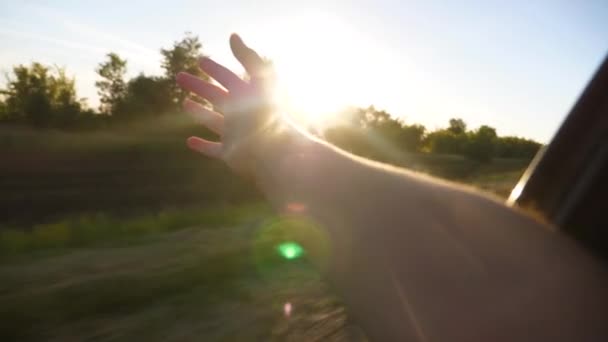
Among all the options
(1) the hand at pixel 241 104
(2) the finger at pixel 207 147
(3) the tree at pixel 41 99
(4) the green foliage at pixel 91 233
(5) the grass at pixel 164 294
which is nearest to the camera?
A: (1) the hand at pixel 241 104

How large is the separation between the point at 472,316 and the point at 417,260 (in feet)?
0.38

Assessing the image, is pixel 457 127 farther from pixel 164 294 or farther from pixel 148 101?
pixel 164 294

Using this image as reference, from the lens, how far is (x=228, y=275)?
4523 mm

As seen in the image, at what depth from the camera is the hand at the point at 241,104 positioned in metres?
1.22

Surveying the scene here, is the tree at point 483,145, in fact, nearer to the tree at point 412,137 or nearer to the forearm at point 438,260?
the tree at point 412,137

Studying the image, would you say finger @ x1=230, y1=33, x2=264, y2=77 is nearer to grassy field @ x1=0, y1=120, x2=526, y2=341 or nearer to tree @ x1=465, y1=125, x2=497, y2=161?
grassy field @ x1=0, y1=120, x2=526, y2=341

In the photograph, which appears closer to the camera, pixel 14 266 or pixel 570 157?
pixel 570 157

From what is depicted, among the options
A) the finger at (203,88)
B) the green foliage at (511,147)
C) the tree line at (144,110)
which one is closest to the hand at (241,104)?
the finger at (203,88)

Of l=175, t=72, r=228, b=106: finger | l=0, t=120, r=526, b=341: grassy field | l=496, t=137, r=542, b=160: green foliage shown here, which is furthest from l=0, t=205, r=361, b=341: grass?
l=496, t=137, r=542, b=160: green foliage

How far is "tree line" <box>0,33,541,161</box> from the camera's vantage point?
82.0ft

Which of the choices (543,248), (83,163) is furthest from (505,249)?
(83,163)

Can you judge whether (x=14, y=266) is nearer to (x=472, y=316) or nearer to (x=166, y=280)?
(x=166, y=280)

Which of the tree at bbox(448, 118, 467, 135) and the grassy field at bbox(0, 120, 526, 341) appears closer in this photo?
the grassy field at bbox(0, 120, 526, 341)

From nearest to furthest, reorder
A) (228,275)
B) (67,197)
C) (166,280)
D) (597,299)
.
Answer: (597,299), (166,280), (228,275), (67,197)
